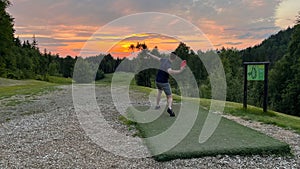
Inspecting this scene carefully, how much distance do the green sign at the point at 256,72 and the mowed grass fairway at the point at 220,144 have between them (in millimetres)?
3687

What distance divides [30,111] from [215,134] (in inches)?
372

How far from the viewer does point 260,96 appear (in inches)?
1954

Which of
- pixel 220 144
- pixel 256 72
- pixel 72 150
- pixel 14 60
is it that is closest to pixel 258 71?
pixel 256 72

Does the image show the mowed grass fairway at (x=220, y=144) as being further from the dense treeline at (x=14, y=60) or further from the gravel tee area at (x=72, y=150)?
the dense treeline at (x=14, y=60)

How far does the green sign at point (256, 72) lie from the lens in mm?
11185

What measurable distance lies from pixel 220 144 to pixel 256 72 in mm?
5765

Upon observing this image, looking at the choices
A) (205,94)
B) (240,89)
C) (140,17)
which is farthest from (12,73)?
(140,17)

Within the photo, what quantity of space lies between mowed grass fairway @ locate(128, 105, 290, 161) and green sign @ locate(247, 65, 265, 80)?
369cm

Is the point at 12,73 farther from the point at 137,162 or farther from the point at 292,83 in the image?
the point at 137,162

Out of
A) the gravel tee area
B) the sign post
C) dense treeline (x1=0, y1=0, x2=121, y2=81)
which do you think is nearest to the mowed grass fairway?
the gravel tee area

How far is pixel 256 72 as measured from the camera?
37.2 feet

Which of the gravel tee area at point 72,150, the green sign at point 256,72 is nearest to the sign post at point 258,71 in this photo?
the green sign at point 256,72

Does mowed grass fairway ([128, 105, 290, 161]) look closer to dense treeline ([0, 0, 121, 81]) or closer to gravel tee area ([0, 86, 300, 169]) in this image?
gravel tee area ([0, 86, 300, 169])

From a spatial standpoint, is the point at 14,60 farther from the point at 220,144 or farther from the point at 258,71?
the point at 220,144
